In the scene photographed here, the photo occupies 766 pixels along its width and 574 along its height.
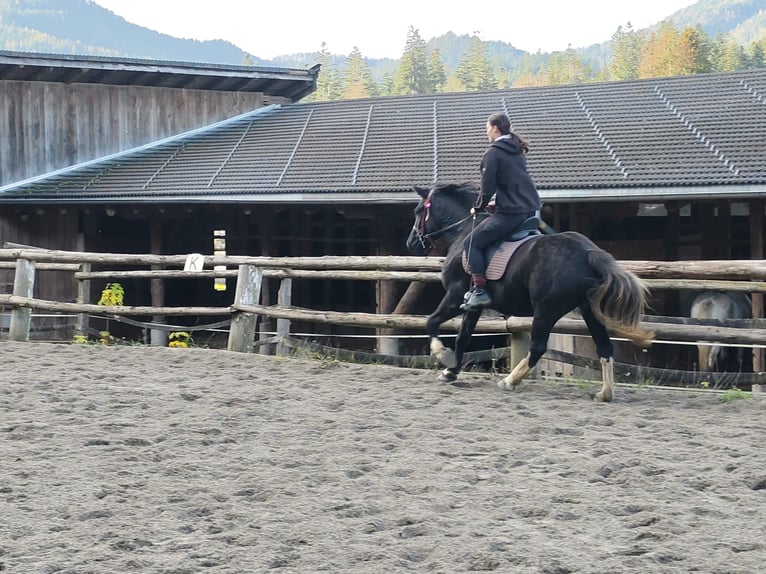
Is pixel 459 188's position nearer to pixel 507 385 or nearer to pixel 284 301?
pixel 507 385

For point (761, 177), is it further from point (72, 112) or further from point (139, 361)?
point (72, 112)

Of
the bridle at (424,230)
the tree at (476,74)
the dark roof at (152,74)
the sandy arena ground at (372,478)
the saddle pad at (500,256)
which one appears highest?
the tree at (476,74)

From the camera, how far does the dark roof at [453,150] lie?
13.3m

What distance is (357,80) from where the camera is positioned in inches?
3912

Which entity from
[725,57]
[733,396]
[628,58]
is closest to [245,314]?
[733,396]

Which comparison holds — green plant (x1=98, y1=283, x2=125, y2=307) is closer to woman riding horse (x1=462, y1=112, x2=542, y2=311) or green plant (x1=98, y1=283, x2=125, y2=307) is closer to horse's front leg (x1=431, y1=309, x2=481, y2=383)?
horse's front leg (x1=431, y1=309, x2=481, y2=383)

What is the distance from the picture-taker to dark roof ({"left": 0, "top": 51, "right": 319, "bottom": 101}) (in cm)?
1720

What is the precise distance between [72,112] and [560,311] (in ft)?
43.4

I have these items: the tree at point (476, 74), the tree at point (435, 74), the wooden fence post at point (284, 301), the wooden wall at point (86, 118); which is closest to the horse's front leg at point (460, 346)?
the wooden fence post at point (284, 301)

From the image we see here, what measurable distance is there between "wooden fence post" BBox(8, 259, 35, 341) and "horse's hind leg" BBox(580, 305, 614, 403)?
7101 mm

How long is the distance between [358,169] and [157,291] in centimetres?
393

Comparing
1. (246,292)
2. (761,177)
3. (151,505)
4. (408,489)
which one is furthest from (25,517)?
(761,177)

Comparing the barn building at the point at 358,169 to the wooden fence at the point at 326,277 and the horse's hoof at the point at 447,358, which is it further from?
the horse's hoof at the point at 447,358

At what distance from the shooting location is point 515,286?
7848mm
